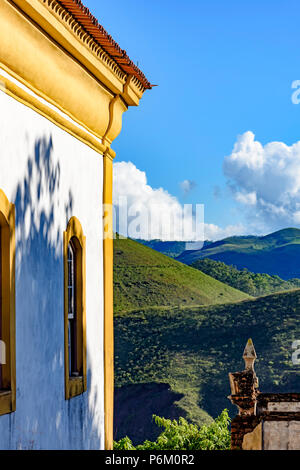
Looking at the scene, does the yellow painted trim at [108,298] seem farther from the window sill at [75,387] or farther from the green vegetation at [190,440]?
the green vegetation at [190,440]

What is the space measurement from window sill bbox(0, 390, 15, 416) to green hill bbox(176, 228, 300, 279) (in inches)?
5891

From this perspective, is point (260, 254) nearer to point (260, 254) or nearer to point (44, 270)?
point (260, 254)

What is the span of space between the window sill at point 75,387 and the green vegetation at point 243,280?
278ft

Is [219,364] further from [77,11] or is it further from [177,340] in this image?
[77,11]

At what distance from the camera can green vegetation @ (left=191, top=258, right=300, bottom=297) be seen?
311 feet

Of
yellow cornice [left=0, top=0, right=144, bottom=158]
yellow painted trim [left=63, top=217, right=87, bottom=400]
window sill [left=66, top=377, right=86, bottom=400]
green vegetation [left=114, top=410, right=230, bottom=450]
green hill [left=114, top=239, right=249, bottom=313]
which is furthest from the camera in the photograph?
green hill [left=114, top=239, right=249, bottom=313]

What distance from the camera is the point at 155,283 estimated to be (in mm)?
72438

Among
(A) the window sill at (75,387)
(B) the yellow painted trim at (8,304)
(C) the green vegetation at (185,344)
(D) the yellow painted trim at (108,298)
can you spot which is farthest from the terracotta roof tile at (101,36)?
(C) the green vegetation at (185,344)

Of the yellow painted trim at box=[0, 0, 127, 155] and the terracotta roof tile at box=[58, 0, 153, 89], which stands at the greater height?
the terracotta roof tile at box=[58, 0, 153, 89]

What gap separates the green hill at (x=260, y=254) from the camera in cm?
16088

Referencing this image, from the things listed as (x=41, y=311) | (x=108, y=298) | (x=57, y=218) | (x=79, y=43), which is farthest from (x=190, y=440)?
(x=79, y=43)

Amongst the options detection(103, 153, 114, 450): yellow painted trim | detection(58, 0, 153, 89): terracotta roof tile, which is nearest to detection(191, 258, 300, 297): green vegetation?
detection(103, 153, 114, 450): yellow painted trim

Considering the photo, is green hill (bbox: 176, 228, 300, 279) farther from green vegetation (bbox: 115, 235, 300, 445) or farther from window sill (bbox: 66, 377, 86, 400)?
window sill (bbox: 66, 377, 86, 400)
